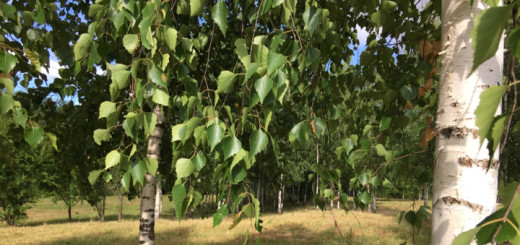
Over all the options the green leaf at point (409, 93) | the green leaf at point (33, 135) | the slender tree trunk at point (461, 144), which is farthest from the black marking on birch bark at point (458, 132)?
the green leaf at point (33, 135)

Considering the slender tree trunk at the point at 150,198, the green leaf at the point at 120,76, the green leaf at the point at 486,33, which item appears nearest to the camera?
the green leaf at the point at 486,33

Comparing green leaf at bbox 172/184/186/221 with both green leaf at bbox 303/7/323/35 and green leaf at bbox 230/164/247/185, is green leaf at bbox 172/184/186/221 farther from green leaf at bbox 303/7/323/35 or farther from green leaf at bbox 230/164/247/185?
green leaf at bbox 303/7/323/35

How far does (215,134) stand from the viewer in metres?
1.19

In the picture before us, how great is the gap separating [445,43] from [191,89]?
106 cm

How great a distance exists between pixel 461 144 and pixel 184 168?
1.00 meters

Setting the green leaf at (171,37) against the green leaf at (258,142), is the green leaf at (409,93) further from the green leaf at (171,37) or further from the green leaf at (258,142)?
the green leaf at (171,37)

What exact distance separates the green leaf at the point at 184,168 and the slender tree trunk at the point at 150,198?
274 cm

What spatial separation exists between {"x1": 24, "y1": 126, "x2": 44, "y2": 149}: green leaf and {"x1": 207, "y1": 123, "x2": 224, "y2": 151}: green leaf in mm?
1290

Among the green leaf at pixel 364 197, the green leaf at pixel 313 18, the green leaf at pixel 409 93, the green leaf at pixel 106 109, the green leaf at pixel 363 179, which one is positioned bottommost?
the green leaf at pixel 364 197

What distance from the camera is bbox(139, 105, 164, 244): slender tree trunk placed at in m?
3.93

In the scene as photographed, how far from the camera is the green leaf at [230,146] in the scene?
3.75 ft

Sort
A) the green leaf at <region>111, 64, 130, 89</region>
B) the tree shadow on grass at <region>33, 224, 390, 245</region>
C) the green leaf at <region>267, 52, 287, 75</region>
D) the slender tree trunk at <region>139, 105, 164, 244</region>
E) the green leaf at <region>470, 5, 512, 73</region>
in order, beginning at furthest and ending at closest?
the tree shadow on grass at <region>33, 224, 390, 245</region>, the slender tree trunk at <region>139, 105, 164, 244</region>, the green leaf at <region>111, 64, 130, 89</region>, the green leaf at <region>267, 52, 287, 75</region>, the green leaf at <region>470, 5, 512, 73</region>

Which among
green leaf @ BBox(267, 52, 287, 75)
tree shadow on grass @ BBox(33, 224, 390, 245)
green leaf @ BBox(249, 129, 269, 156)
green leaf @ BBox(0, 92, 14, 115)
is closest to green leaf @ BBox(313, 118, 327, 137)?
green leaf @ BBox(249, 129, 269, 156)

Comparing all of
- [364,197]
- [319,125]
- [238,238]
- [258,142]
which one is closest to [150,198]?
[364,197]
